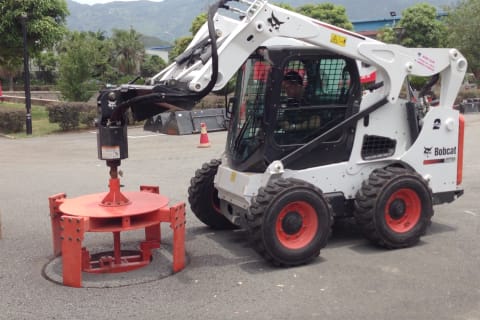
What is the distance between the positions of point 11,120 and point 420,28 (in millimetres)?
33263

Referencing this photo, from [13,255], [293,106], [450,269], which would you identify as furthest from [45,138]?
[450,269]

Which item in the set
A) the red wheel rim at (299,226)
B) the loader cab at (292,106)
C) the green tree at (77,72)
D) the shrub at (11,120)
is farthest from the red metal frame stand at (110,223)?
the green tree at (77,72)

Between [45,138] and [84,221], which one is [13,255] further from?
[45,138]

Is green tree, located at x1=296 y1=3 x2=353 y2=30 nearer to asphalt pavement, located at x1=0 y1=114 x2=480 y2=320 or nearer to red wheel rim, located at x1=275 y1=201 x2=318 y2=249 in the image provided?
asphalt pavement, located at x1=0 y1=114 x2=480 y2=320

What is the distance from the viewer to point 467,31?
2953 cm

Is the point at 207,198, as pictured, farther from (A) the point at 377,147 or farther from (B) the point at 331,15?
(B) the point at 331,15

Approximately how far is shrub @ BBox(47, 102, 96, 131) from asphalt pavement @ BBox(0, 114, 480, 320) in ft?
43.9

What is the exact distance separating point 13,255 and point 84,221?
1.72m

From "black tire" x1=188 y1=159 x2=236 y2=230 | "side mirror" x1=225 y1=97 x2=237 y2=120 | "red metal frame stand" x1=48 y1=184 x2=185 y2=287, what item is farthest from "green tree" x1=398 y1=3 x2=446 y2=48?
"red metal frame stand" x1=48 y1=184 x2=185 y2=287

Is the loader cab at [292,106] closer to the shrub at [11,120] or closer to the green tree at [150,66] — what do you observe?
the shrub at [11,120]

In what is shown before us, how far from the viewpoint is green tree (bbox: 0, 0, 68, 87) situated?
25703 millimetres

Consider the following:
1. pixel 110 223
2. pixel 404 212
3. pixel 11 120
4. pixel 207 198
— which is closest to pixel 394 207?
pixel 404 212

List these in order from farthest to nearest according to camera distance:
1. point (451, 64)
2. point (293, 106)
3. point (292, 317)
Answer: point (451, 64) < point (293, 106) < point (292, 317)

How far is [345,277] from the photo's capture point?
5.44 metres
